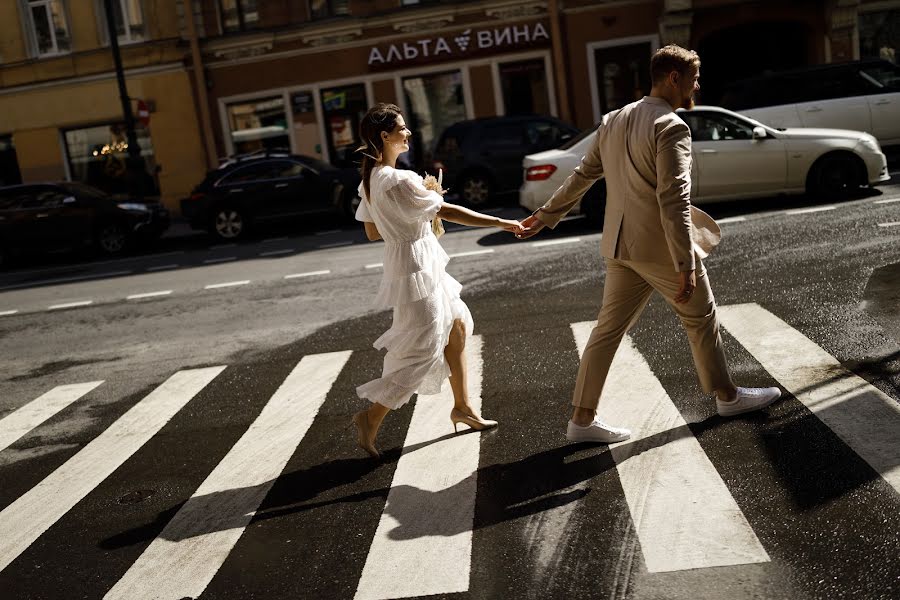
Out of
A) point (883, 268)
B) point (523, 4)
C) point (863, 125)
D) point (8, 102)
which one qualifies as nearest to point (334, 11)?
point (523, 4)

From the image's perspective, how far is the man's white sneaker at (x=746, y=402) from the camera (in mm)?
5562

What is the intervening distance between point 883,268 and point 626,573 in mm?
5921

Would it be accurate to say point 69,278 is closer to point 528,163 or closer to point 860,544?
point 528,163

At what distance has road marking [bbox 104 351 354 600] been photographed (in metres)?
4.45

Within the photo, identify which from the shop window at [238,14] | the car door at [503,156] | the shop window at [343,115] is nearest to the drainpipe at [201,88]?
the shop window at [238,14]

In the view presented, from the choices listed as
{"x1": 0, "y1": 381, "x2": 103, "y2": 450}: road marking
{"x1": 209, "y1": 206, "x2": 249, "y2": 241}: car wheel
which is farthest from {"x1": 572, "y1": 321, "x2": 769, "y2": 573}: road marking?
{"x1": 209, "y1": 206, "x2": 249, "y2": 241}: car wheel

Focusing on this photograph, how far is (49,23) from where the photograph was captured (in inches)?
1025

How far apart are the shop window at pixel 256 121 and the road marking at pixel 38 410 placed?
18040mm

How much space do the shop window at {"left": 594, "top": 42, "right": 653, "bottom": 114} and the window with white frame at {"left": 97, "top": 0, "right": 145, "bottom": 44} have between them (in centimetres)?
1121

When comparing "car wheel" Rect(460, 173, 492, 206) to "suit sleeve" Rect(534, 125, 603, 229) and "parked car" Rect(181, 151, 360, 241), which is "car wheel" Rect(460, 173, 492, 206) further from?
"suit sleeve" Rect(534, 125, 603, 229)

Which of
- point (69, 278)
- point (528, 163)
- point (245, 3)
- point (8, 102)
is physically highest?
point (245, 3)

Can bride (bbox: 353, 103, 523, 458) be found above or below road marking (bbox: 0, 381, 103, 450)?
above

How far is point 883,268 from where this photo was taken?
29.2 feet

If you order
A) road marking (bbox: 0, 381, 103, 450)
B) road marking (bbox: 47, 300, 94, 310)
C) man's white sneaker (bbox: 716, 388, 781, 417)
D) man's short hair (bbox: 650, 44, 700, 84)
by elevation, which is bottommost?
road marking (bbox: 47, 300, 94, 310)
